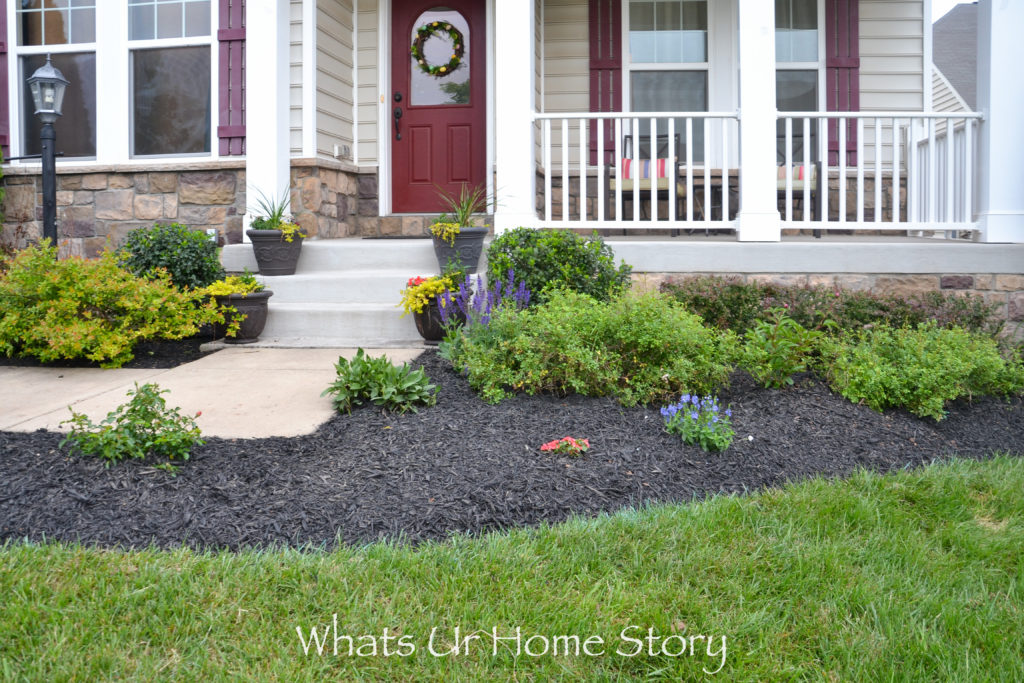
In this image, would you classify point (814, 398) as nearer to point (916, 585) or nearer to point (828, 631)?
point (916, 585)

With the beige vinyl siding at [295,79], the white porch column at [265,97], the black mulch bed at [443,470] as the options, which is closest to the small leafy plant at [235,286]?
the white porch column at [265,97]

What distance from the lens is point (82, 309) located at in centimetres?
532

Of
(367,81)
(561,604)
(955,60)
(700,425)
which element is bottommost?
(561,604)

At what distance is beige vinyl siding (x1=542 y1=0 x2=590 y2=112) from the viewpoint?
8.08 meters

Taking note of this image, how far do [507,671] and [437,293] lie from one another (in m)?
3.68

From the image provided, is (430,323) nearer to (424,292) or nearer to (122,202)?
(424,292)

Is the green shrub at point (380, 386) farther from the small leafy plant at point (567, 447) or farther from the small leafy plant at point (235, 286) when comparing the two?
the small leafy plant at point (235, 286)

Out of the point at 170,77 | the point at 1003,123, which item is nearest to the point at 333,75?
the point at 170,77

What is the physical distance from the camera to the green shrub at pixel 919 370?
4.08 m

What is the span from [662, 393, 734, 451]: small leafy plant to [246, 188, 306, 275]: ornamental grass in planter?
369cm

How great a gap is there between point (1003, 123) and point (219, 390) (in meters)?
5.43

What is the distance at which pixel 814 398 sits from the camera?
4.28m

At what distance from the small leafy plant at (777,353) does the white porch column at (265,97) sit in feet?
13.6

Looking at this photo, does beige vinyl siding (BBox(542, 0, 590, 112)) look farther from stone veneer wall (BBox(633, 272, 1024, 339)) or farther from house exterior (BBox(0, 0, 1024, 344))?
stone veneer wall (BBox(633, 272, 1024, 339))
